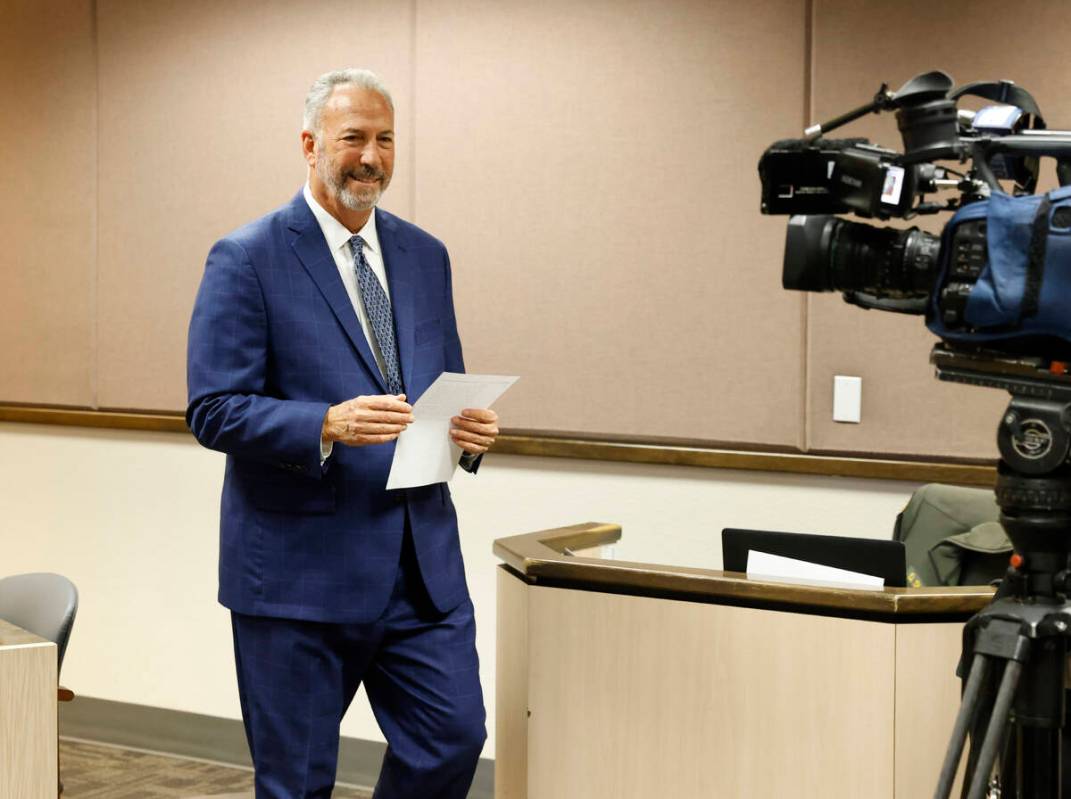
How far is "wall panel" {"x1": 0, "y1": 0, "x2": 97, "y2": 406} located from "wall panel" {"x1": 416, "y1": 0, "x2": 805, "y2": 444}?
126cm

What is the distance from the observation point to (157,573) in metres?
4.41

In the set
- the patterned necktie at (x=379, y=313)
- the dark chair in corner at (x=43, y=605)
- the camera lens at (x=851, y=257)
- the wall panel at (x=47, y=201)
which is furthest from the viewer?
the wall panel at (x=47, y=201)

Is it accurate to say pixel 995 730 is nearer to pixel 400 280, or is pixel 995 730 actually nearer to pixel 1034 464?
pixel 1034 464

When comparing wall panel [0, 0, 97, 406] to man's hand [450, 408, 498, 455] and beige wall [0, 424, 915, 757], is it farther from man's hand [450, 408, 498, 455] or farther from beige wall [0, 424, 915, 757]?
man's hand [450, 408, 498, 455]

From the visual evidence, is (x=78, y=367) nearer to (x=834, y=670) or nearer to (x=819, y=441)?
(x=819, y=441)

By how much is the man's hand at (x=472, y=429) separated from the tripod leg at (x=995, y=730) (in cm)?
106

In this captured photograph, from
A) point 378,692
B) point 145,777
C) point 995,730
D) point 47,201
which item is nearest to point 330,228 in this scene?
point 378,692

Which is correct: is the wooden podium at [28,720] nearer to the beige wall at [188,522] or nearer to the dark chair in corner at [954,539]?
the dark chair in corner at [954,539]

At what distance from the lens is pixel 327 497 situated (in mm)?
2432

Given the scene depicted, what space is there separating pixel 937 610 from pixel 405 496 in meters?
0.96

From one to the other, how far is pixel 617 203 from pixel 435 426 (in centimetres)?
142

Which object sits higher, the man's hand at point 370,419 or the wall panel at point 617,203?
the wall panel at point 617,203

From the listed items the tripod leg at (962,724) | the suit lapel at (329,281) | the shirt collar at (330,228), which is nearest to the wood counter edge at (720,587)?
the tripod leg at (962,724)

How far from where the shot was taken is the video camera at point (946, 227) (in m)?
1.71
